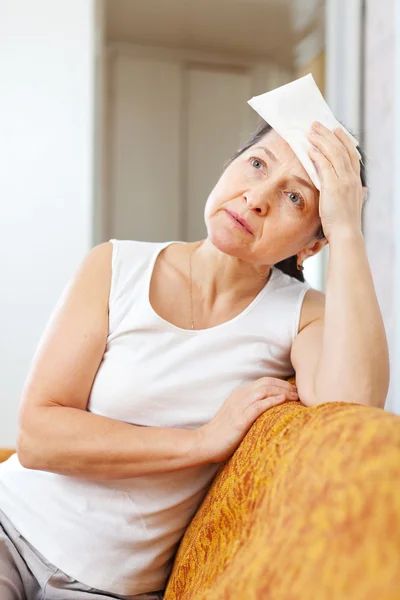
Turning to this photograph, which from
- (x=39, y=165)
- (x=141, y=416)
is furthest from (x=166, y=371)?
(x=39, y=165)

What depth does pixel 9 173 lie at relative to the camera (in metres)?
2.68

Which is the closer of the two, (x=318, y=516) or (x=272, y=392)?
(x=318, y=516)

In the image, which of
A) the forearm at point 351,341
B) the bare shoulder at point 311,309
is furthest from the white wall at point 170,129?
the forearm at point 351,341

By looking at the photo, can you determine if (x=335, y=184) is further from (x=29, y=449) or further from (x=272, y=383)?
(x=29, y=449)

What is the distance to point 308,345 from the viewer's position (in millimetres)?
1153

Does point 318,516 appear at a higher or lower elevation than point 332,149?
lower

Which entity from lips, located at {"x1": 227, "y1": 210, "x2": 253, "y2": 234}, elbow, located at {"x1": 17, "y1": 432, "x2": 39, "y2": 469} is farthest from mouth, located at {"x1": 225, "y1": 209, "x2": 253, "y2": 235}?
elbow, located at {"x1": 17, "y1": 432, "x2": 39, "y2": 469}

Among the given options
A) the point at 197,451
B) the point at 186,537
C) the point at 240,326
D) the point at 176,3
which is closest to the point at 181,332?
the point at 240,326

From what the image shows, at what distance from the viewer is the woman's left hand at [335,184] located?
1.08 metres

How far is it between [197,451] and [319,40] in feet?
8.70

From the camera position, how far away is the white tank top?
1.13 meters

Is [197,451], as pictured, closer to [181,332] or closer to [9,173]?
[181,332]

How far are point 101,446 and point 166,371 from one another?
0.55 ft

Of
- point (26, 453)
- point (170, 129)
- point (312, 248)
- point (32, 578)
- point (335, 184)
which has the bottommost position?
point (32, 578)
